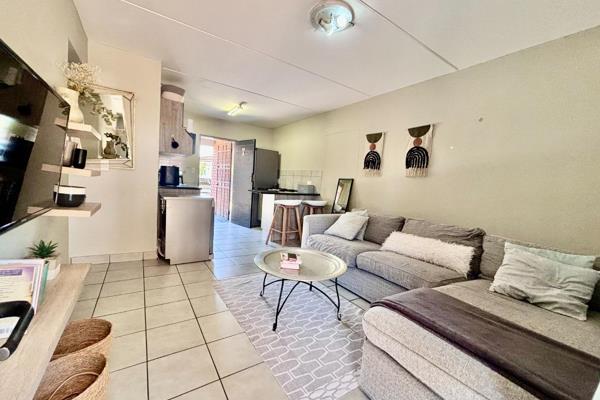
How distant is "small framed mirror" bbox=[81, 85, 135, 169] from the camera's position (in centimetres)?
262

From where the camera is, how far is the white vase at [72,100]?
5.32ft

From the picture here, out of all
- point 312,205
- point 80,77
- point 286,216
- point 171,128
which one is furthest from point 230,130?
point 80,77

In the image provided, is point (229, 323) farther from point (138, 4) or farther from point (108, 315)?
point (138, 4)

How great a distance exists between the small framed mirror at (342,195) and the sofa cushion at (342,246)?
3.48 ft

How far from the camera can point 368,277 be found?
2340 mm

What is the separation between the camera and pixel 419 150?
2.98 meters

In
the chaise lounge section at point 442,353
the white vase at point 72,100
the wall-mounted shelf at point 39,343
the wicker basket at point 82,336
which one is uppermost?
the white vase at point 72,100

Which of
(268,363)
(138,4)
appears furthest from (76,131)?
(268,363)

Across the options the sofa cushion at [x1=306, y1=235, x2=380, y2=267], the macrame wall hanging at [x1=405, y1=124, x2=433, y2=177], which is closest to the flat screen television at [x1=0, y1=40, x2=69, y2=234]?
the sofa cushion at [x1=306, y1=235, x2=380, y2=267]

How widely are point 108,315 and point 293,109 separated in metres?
4.05

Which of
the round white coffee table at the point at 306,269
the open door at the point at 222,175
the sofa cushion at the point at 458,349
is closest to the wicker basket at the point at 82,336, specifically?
the round white coffee table at the point at 306,269

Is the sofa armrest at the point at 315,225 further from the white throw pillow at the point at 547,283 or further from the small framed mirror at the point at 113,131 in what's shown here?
the small framed mirror at the point at 113,131

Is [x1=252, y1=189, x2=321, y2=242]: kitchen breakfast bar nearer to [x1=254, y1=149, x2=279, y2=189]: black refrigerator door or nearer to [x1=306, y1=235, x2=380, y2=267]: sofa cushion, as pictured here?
[x1=254, y1=149, x2=279, y2=189]: black refrigerator door

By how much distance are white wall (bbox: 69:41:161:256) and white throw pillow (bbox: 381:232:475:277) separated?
3003 millimetres
